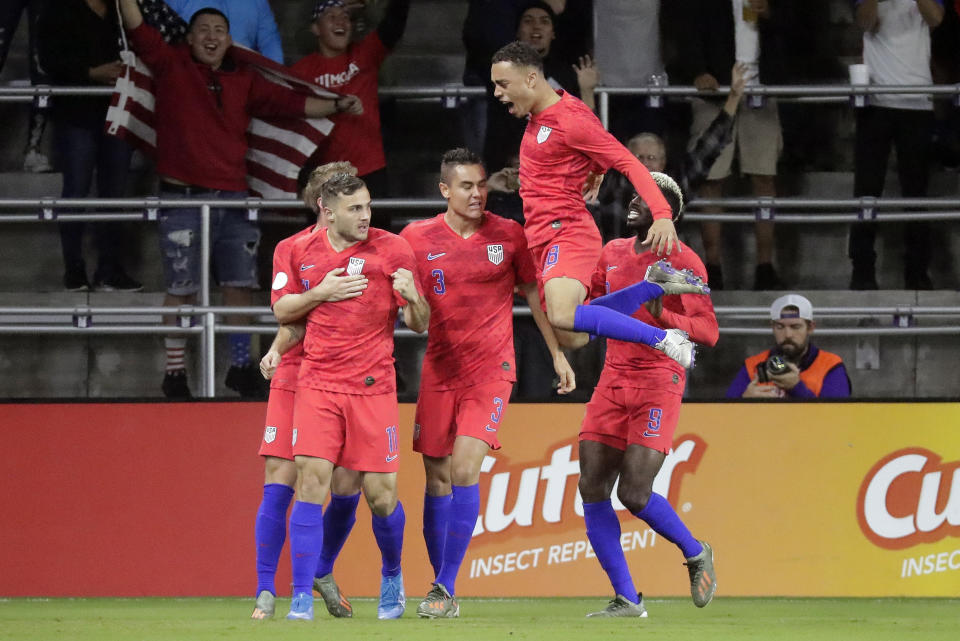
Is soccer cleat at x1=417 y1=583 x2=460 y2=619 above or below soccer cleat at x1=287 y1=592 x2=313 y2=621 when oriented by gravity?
below

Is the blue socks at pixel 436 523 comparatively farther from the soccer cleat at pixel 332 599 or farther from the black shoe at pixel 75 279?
the black shoe at pixel 75 279

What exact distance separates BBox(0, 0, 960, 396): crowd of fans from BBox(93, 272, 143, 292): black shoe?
0.05 feet

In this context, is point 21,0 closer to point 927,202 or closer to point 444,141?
point 444,141

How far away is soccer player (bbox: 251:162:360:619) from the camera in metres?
7.45

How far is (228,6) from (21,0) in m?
1.71

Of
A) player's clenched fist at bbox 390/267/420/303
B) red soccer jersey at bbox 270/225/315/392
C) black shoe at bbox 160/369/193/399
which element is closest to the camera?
player's clenched fist at bbox 390/267/420/303

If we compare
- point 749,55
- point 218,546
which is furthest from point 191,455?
point 749,55

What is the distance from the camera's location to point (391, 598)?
7598mm

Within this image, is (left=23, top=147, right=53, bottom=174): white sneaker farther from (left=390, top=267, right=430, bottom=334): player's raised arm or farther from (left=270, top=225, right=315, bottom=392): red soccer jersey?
(left=390, top=267, right=430, bottom=334): player's raised arm

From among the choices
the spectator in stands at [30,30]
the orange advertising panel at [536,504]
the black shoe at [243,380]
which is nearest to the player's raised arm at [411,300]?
the orange advertising panel at [536,504]

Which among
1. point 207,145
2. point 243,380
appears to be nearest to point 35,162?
point 207,145

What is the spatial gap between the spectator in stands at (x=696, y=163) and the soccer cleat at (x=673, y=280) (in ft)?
9.79

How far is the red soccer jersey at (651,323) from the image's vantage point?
782cm

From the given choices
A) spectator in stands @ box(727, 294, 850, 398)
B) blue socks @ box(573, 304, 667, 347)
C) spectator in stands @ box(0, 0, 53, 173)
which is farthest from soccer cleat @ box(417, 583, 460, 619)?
spectator in stands @ box(0, 0, 53, 173)
